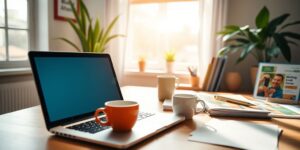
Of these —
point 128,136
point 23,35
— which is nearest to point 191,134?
point 128,136

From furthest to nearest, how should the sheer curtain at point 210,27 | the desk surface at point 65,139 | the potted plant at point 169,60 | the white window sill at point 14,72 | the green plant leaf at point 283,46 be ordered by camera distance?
the potted plant at point 169,60, the sheer curtain at point 210,27, the white window sill at point 14,72, the green plant leaf at point 283,46, the desk surface at point 65,139

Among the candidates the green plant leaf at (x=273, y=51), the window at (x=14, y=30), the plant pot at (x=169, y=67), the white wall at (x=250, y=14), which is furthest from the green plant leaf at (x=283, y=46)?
the window at (x=14, y=30)

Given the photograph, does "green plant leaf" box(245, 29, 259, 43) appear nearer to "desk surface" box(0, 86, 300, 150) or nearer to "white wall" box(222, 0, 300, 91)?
"white wall" box(222, 0, 300, 91)

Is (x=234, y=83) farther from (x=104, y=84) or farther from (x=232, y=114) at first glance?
(x=104, y=84)

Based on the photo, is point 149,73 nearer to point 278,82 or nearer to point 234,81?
point 234,81

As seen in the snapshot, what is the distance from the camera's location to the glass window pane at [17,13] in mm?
2236

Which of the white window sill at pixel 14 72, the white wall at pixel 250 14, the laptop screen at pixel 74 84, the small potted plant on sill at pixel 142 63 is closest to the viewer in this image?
the laptop screen at pixel 74 84

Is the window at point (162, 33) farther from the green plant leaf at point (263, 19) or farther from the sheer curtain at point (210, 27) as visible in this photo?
the green plant leaf at point (263, 19)

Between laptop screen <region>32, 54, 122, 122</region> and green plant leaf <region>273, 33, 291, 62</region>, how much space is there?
1.29 m

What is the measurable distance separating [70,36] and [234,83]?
1.74 metres

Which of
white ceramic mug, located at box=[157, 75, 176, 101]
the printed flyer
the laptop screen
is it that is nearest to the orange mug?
the laptop screen

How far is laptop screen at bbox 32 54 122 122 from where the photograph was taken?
72 cm

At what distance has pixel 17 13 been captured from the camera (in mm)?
2301

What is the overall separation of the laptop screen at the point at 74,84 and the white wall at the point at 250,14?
1.57 m
